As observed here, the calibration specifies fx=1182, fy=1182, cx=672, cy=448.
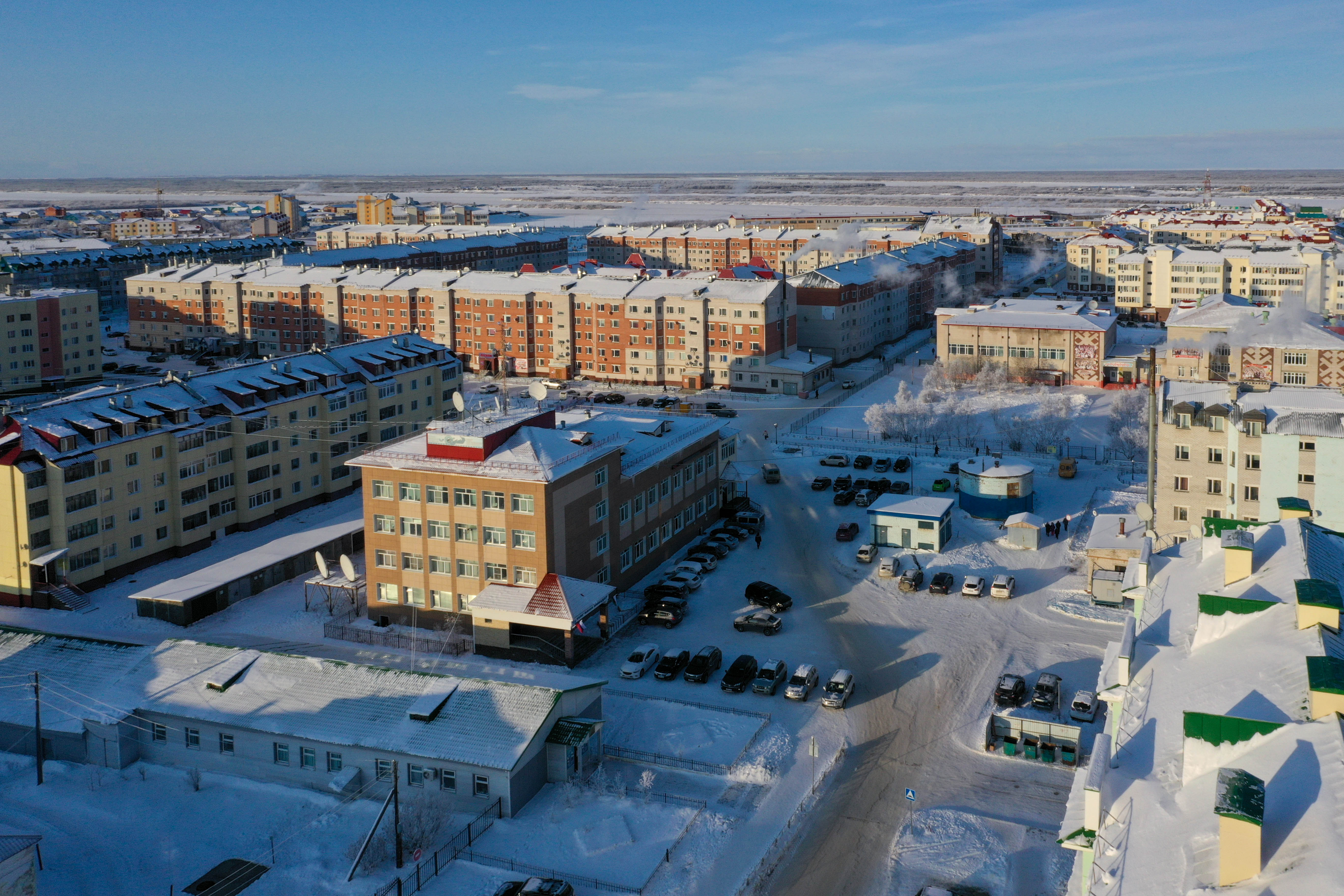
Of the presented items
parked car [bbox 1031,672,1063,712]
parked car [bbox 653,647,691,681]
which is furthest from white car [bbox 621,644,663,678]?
parked car [bbox 1031,672,1063,712]

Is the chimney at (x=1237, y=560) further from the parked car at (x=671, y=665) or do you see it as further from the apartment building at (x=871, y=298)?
the apartment building at (x=871, y=298)

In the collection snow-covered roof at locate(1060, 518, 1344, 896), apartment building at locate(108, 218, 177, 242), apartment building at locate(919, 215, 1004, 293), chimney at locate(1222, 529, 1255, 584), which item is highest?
apartment building at locate(108, 218, 177, 242)

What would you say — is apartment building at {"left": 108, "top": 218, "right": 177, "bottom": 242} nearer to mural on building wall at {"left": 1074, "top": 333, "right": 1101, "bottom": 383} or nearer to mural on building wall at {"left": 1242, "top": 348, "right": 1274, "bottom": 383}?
mural on building wall at {"left": 1074, "top": 333, "right": 1101, "bottom": 383}

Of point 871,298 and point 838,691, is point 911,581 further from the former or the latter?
point 871,298

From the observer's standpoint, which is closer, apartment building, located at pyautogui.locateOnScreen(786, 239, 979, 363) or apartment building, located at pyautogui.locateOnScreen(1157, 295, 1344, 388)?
apartment building, located at pyautogui.locateOnScreen(1157, 295, 1344, 388)

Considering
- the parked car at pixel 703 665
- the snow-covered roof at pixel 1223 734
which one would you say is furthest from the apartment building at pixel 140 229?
the snow-covered roof at pixel 1223 734

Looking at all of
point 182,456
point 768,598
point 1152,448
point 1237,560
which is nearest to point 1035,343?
point 1152,448
